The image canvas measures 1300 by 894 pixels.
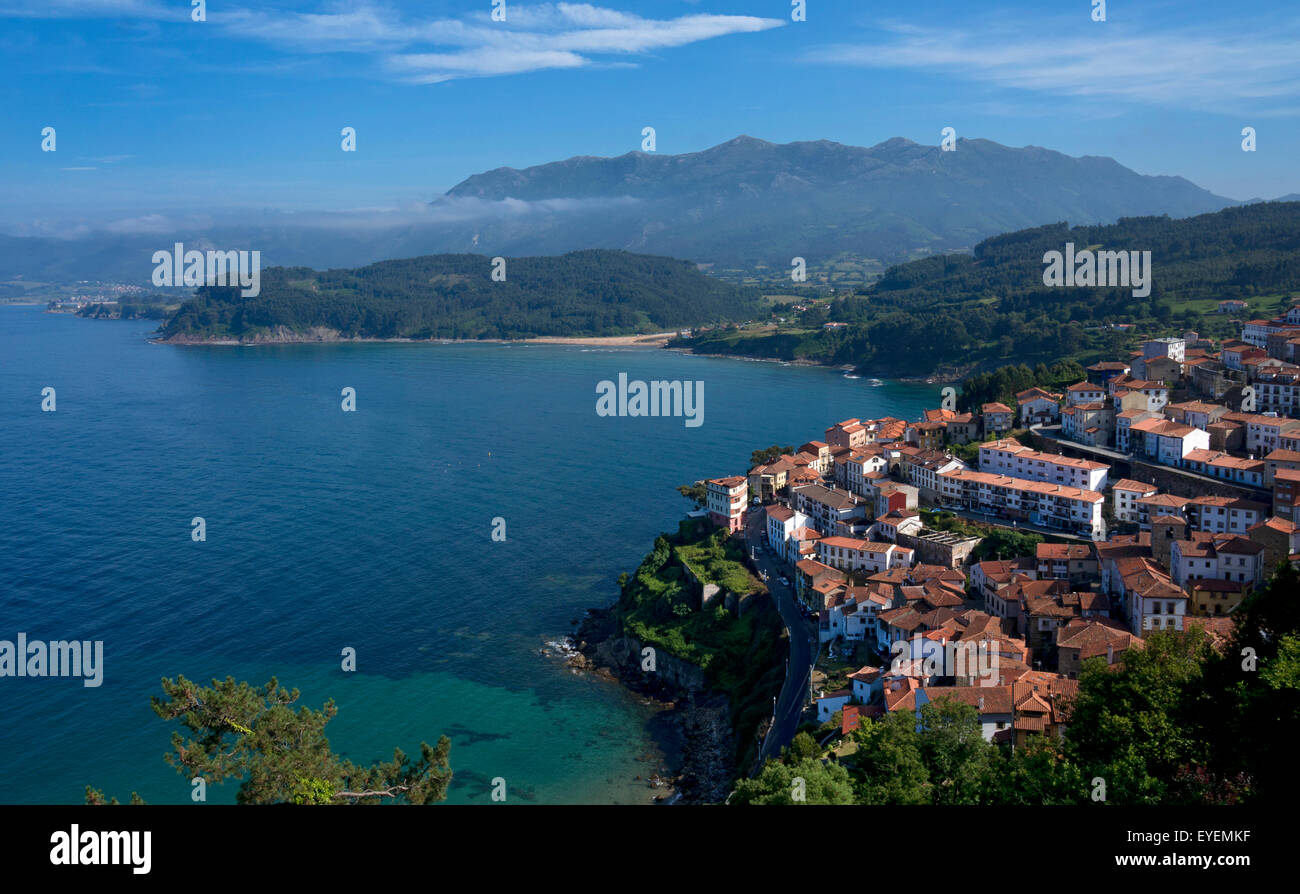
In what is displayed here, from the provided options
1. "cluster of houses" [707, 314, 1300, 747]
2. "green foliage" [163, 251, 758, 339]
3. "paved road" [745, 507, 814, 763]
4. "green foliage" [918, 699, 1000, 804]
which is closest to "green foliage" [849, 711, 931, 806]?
"green foliage" [918, 699, 1000, 804]

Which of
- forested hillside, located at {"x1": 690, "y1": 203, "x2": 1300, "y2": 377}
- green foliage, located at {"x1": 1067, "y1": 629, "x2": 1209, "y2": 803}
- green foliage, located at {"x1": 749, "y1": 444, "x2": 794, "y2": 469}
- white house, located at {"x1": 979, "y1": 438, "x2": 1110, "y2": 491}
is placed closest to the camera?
green foliage, located at {"x1": 1067, "y1": 629, "x2": 1209, "y2": 803}

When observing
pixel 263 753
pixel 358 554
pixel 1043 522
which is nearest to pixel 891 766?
pixel 263 753

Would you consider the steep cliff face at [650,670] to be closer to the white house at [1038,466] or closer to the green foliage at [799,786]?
the green foliage at [799,786]

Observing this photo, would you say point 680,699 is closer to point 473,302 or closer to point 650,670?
point 650,670

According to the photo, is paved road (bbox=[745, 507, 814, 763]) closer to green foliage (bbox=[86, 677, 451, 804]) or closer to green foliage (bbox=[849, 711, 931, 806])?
green foliage (bbox=[849, 711, 931, 806])

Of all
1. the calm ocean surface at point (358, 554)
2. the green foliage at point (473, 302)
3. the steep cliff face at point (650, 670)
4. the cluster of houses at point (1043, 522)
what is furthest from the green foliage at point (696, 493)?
the green foliage at point (473, 302)

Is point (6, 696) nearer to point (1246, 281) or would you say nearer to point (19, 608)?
point (19, 608)

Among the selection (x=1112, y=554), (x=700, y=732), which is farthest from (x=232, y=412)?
(x=1112, y=554)
